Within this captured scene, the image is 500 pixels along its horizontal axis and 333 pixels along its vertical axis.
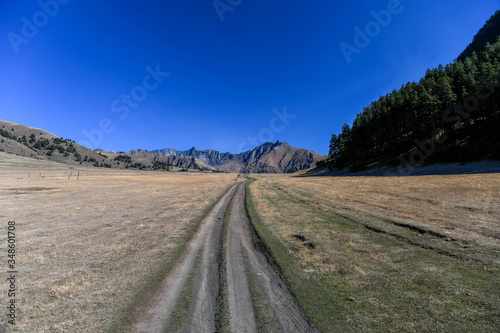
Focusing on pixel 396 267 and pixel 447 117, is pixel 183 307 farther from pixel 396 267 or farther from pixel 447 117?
pixel 447 117

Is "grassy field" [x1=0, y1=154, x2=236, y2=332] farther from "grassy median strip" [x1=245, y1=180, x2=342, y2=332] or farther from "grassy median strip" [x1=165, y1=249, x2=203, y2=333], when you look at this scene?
"grassy median strip" [x1=245, y1=180, x2=342, y2=332]

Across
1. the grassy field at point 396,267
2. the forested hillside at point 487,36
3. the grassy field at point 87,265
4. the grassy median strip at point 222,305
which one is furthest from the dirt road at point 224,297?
the forested hillside at point 487,36

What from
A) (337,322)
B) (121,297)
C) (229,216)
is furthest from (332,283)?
(229,216)

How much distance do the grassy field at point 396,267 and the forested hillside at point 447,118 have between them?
1966 inches

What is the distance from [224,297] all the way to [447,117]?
8238 centimetres

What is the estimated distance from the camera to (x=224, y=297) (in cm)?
638

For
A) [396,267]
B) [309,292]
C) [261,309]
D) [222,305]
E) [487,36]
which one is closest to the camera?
[261,309]

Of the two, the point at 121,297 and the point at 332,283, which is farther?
the point at 332,283

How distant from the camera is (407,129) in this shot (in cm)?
7200

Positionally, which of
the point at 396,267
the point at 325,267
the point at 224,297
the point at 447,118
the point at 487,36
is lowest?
the point at 224,297

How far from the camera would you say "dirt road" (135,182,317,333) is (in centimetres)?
511

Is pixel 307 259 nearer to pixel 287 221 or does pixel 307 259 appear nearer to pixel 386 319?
pixel 386 319

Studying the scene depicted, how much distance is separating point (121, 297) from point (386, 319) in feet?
25.0

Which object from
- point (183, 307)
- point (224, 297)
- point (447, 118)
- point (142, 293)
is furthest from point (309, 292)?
point (447, 118)
